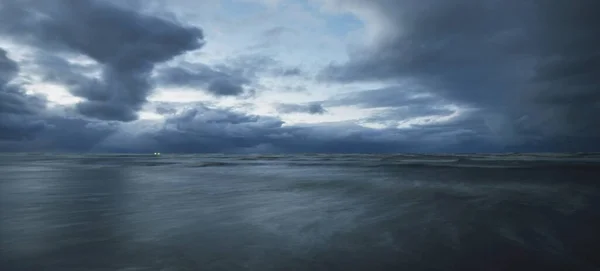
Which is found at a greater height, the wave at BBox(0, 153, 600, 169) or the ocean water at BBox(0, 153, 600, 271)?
Answer: the wave at BBox(0, 153, 600, 169)

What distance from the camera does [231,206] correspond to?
55.8 feet

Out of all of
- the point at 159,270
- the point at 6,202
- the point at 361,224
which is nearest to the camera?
the point at 159,270

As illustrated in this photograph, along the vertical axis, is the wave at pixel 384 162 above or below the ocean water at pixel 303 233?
above

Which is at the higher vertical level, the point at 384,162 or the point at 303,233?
the point at 384,162

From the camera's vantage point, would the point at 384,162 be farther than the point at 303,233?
Yes

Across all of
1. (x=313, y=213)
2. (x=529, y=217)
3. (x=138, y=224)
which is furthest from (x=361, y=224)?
(x=138, y=224)

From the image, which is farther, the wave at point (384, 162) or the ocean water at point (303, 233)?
the wave at point (384, 162)

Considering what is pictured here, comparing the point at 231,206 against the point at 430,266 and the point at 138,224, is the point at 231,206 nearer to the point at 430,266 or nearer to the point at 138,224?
the point at 138,224

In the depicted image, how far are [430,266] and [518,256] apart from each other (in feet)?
8.62

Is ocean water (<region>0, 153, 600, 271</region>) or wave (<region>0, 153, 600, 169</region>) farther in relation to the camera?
wave (<region>0, 153, 600, 169</region>)

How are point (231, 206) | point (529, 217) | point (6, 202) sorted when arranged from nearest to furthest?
point (529, 217) → point (231, 206) → point (6, 202)

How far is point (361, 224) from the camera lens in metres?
12.7

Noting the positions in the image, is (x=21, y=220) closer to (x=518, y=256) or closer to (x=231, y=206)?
(x=231, y=206)

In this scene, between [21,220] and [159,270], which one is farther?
[21,220]
